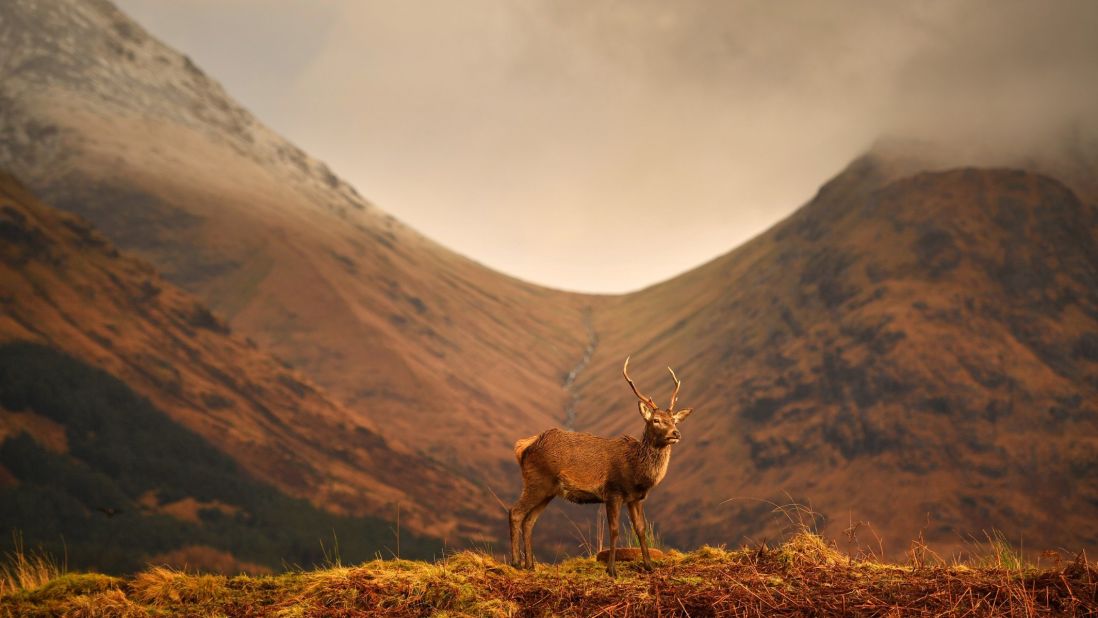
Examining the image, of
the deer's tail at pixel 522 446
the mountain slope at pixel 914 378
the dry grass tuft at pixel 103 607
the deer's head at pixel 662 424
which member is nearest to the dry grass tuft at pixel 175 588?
the dry grass tuft at pixel 103 607

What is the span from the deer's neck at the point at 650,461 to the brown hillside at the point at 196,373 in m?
84.0

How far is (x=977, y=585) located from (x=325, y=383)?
127 m

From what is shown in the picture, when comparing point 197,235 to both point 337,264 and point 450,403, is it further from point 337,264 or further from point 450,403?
point 450,403

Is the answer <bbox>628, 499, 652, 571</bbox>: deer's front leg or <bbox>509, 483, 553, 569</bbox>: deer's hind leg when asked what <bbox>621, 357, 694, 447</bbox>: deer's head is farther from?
<bbox>509, 483, 553, 569</bbox>: deer's hind leg

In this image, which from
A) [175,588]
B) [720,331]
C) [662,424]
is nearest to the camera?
[175,588]

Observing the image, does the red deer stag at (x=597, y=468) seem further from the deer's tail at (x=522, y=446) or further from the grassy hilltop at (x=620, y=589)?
the grassy hilltop at (x=620, y=589)

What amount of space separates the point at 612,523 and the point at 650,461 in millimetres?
851

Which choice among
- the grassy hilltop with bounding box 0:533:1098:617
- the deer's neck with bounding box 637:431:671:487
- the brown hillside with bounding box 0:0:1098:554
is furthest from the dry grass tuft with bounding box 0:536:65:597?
the brown hillside with bounding box 0:0:1098:554

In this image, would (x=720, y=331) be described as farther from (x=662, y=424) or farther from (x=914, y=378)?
(x=662, y=424)

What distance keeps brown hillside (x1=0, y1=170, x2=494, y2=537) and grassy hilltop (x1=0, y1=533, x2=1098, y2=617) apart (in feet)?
277

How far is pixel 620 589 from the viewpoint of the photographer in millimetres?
8031

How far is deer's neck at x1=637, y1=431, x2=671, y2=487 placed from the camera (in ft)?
32.9

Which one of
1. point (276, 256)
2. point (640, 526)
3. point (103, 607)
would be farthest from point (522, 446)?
point (276, 256)

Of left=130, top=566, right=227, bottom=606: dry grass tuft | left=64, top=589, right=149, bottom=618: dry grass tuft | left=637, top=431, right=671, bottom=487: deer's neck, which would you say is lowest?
left=64, top=589, right=149, bottom=618: dry grass tuft
